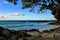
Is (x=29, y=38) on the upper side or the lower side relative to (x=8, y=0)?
lower

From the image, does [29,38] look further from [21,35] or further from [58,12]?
[58,12]

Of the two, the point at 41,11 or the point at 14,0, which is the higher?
the point at 14,0

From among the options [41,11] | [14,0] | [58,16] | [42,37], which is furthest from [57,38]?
[58,16]

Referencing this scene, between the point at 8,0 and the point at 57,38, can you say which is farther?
the point at 8,0

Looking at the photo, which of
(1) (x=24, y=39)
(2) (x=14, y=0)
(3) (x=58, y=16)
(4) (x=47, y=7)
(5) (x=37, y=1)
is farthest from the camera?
(3) (x=58, y=16)

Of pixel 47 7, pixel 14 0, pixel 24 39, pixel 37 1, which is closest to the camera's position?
pixel 24 39

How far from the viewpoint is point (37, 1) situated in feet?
66.7

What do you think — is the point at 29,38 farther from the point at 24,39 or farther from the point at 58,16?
the point at 58,16

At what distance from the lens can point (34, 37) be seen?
51.6ft

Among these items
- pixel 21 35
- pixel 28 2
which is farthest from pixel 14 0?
pixel 21 35

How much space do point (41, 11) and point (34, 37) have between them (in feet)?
23.1

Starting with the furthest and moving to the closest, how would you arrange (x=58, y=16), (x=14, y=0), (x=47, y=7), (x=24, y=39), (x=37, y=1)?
(x=58, y=16) < (x=47, y=7) < (x=37, y=1) < (x=14, y=0) < (x=24, y=39)

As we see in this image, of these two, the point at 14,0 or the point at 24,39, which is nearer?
the point at 24,39

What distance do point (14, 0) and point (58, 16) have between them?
7.02m
